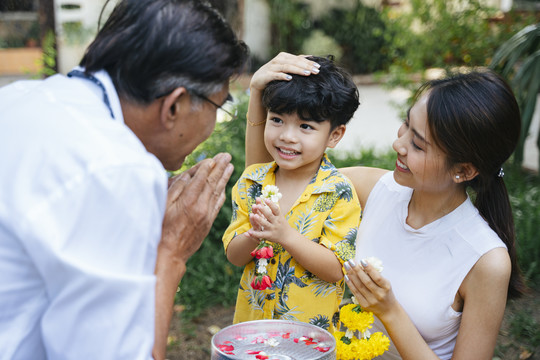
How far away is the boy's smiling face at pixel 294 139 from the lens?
7.33 feet

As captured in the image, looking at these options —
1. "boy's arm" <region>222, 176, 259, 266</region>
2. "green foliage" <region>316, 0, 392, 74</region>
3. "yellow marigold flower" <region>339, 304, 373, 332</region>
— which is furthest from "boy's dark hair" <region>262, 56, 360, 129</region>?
"green foliage" <region>316, 0, 392, 74</region>

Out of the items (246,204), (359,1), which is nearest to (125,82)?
(246,204)

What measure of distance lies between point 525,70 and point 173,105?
2975mm

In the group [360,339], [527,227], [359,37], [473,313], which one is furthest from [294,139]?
[359,37]

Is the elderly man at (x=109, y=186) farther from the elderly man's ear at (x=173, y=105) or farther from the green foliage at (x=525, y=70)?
the green foliage at (x=525, y=70)

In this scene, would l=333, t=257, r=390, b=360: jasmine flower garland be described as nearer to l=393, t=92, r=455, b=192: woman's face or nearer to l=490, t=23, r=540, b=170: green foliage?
l=393, t=92, r=455, b=192: woman's face

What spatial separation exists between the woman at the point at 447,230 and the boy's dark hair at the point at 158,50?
70cm

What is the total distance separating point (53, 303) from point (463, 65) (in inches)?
237

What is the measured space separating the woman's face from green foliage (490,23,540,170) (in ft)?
5.93

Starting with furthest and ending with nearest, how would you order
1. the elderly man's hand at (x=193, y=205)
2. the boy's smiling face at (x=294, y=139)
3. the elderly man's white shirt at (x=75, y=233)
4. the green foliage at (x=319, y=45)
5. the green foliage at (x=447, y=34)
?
the green foliage at (x=319, y=45)
the green foliage at (x=447, y=34)
the boy's smiling face at (x=294, y=139)
the elderly man's hand at (x=193, y=205)
the elderly man's white shirt at (x=75, y=233)

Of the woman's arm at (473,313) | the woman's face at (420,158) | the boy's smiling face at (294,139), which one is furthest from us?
the boy's smiling face at (294,139)

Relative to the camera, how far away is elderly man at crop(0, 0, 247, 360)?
132cm

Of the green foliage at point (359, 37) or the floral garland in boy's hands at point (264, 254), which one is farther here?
the green foliage at point (359, 37)

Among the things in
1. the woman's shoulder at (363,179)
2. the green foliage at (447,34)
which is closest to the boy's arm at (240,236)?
the woman's shoulder at (363,179)
